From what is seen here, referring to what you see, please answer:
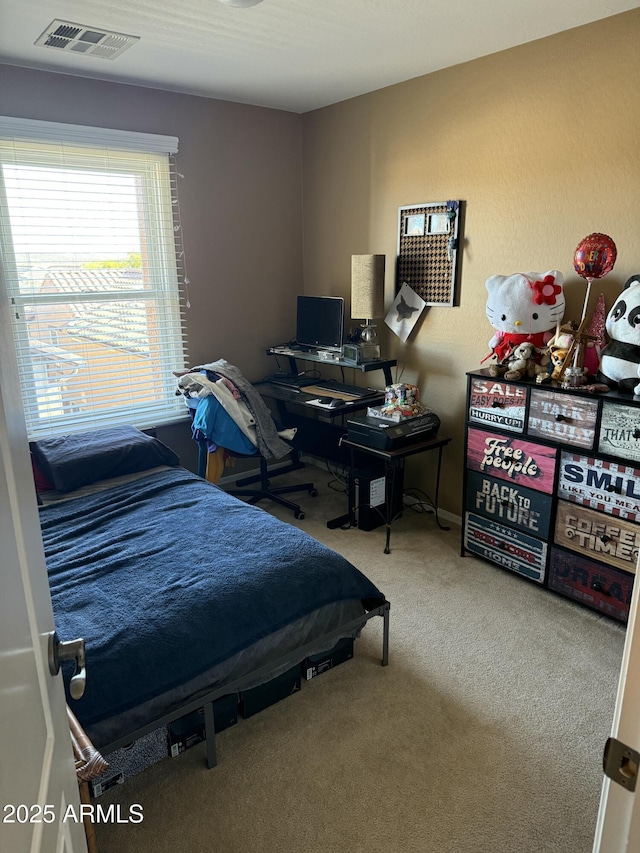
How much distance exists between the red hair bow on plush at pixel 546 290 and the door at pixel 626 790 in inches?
87.4

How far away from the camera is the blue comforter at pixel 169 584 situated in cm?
171

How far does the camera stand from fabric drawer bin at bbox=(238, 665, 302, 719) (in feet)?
6.61

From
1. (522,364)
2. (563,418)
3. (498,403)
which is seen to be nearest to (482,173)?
(522,364)

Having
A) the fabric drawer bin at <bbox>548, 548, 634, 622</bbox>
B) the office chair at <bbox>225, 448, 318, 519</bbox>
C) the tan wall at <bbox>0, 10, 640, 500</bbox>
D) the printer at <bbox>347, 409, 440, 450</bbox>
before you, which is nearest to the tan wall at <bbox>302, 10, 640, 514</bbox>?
the tan wall at <bbox>0, 10, 640, 500</bbox>

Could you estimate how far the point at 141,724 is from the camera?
168cm

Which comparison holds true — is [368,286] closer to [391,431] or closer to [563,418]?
[391,431]

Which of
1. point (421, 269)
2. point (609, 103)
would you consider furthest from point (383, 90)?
point (609, 103)

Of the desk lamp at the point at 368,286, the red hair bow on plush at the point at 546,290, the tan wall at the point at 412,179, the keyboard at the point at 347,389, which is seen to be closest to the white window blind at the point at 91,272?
the tan wall at the point at 412,179

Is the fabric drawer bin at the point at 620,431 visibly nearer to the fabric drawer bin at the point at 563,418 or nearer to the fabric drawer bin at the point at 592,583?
the fabric drawer bin at the point at 563,418

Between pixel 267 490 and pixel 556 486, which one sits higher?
pixel 556 486

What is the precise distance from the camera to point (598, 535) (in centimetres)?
249

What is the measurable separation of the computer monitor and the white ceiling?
1.27 metres

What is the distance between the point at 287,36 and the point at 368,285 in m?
1.33

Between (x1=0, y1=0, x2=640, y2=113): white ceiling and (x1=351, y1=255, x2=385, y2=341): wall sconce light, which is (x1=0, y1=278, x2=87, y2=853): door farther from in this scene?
(x1=351, y1=255, x2=385, y2=341): wall sconce light
